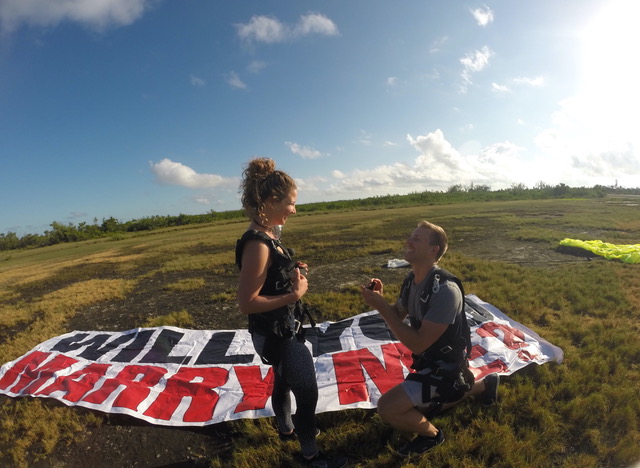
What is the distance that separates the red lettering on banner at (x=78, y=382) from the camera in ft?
12.8

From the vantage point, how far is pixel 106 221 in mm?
49719

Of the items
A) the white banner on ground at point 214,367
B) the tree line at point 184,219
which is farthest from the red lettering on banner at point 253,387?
the tree line at point 184,219

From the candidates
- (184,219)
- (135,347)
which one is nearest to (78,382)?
(135,347)

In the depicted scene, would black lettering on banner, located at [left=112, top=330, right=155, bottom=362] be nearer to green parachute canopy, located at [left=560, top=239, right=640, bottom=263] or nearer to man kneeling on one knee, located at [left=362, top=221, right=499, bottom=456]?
man kneeling on one knee, located at [left=362, top=221, right=499, bottom=456]

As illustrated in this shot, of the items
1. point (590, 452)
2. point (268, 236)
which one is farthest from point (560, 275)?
point (268, 236)

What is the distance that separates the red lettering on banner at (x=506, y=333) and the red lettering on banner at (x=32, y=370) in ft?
20.0

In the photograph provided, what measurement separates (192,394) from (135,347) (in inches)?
73.9

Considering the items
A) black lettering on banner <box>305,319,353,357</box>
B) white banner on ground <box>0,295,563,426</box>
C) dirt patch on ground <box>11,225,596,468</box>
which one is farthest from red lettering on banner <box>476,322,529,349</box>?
dirt patch on ground <box>11,225,596,468</box>

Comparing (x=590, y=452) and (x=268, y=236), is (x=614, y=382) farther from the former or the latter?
(x=268, y=236)

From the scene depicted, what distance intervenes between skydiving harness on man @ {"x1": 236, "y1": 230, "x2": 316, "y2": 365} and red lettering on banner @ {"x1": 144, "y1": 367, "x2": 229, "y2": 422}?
1.60m

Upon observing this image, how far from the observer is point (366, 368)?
161 inches

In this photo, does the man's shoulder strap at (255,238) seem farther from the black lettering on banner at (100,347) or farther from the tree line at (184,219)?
the tree line at (184,219)

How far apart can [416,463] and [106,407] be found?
3.40 metres

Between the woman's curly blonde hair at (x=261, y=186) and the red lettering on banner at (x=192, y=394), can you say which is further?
the red lettering on banner at (x=192, y=394)
